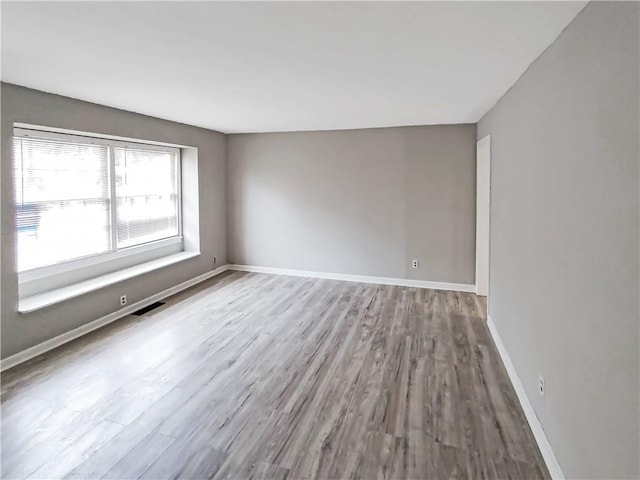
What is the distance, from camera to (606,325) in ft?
4.83

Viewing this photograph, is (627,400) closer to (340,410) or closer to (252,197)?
(340,410)

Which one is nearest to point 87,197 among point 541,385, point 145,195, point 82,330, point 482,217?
point 145,195

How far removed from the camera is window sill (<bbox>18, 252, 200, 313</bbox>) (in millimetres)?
3524

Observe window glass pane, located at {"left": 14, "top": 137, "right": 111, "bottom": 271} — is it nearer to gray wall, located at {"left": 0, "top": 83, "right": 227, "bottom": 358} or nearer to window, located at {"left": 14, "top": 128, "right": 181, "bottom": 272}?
window, located at {"left": 14, "top": 128, "right": 181, "bottom": 272}

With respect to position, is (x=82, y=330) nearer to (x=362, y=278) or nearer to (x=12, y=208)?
(x=12, y=208)

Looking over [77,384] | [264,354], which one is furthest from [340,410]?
[77,384]

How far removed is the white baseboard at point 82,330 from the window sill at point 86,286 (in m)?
0.35

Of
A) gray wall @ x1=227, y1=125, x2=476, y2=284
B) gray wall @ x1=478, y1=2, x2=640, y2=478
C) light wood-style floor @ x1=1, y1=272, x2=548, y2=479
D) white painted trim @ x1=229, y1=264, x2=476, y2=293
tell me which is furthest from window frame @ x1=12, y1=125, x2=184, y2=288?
gray wall @ x1=478, y1=2, x2=640, y2=478

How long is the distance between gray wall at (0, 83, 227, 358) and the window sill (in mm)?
64

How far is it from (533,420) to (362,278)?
3701 mm

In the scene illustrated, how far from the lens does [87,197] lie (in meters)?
4.32

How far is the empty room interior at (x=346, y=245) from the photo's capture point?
1.70m

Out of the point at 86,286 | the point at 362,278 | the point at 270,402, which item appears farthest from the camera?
the point at 362,278

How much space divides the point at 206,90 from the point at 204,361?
2.35 metres
